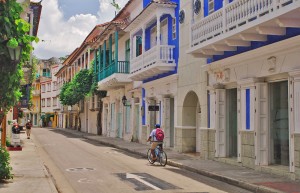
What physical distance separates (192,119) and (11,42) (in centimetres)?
1340

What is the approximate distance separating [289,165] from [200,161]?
464cm

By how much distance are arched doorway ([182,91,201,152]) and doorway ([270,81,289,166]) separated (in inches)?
260

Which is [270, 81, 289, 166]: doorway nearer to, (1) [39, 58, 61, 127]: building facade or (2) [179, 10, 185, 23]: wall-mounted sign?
(2) [179, 10, 185, 23]: wall-mounted sign

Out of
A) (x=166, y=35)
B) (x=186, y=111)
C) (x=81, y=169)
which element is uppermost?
(x=166, y=35)

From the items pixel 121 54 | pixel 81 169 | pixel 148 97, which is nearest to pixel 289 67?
pixel 81 169

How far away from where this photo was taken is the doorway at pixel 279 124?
12859mm

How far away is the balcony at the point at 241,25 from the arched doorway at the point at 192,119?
3940 millimetres

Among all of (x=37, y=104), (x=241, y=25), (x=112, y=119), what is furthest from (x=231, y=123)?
(x=37, y=104)

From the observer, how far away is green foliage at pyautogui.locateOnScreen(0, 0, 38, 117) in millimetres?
7884

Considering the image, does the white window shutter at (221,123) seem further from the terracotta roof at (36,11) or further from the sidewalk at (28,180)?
the terracotta roof at (36,11)

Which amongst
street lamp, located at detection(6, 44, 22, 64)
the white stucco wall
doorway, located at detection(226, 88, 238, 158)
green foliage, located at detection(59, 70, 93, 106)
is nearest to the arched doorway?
the white stucco wall

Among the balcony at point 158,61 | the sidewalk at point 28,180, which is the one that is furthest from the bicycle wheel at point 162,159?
the balcony at point 158,61

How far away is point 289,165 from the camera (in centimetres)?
1234

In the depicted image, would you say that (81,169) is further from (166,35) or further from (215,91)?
(166,35)
